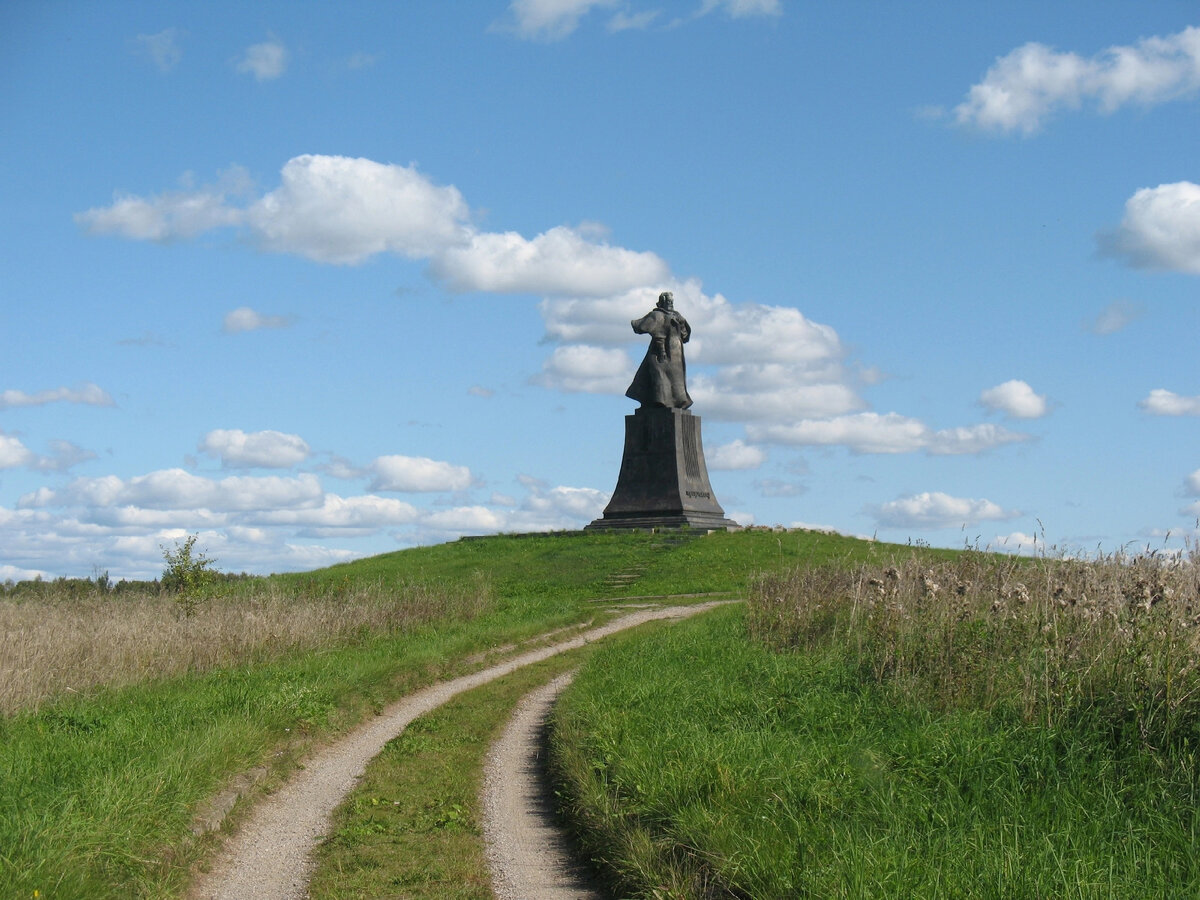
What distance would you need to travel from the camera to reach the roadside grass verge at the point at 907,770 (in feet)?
18.0

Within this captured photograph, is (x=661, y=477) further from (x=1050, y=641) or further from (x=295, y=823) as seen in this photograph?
(x=295, y=823)

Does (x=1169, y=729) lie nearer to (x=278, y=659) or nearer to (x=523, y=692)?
(x=523, y=692)

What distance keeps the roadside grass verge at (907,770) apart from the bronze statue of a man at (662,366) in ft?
92.8

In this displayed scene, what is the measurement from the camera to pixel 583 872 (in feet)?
22.2

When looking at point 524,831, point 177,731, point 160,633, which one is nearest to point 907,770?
point 524,831

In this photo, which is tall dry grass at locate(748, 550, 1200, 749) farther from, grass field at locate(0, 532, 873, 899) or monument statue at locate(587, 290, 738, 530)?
monument statue at locate(587, 290, 738, 530)

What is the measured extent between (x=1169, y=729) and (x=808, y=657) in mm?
4796

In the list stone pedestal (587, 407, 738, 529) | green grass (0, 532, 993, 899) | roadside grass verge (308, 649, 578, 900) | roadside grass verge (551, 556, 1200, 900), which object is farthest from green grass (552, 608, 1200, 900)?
stone pedestal (587, 407, 738, 529)

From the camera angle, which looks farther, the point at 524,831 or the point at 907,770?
the point at 524,831

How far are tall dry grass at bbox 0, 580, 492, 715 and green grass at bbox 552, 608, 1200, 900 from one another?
6.17m

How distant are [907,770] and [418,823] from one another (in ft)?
10.7

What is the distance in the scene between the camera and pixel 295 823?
7906mm

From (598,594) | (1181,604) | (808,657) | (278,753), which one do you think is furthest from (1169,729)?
(598,594)

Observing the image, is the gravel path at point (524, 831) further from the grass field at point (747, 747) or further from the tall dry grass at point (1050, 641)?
the tall dry grass at point (1050, 641)
